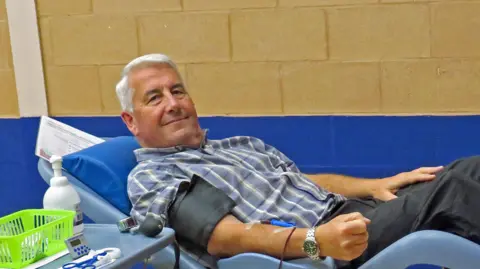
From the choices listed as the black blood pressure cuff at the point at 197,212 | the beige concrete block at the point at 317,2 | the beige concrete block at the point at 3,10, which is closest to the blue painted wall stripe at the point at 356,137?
the beige concrete block at the point at 317,2

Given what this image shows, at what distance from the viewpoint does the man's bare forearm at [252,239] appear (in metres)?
1.63

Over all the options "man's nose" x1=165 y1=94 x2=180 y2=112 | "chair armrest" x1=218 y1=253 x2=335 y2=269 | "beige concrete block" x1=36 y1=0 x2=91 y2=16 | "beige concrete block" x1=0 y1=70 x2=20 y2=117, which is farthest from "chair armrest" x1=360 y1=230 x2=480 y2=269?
"beige concrete block" x1=0 y1=70 x2=20 y2=117

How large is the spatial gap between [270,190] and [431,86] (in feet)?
2.53

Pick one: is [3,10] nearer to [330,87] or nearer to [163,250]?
[330,87]

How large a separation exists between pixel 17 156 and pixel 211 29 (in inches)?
40.9

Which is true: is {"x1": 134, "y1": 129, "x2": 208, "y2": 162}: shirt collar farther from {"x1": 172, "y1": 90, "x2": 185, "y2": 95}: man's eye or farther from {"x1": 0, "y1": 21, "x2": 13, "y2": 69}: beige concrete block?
{"x1": 0, "y1": 21, "x2": 13, "y2": 69}: beige concrete block

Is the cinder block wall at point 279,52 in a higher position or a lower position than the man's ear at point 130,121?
higher

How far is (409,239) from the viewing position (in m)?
1.53

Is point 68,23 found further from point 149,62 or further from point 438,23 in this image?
point 438,23

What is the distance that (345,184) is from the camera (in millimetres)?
2229

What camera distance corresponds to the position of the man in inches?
64.1

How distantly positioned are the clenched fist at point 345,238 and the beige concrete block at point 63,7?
5.12 feet

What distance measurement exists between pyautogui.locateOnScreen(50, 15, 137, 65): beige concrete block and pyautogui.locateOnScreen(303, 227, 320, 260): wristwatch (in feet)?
4.39

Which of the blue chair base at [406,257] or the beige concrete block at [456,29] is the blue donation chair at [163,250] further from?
the beige concrete block at [456,29]
